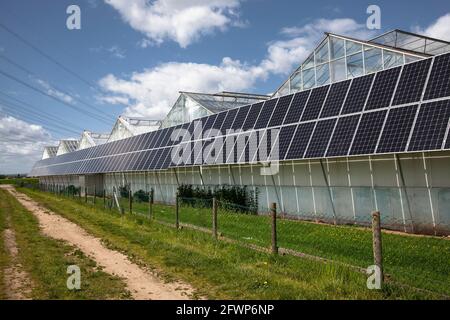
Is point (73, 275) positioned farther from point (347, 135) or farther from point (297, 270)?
point (347, 135)

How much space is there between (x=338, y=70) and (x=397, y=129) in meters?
10.9

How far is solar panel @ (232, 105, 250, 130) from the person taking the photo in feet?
85.7

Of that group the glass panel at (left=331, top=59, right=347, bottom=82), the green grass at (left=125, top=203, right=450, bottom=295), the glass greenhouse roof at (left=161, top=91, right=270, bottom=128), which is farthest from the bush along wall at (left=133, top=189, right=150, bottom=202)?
the glass panel at (left=331, top=59, right=347, bottom=82)

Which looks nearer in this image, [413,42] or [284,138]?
[284,138]

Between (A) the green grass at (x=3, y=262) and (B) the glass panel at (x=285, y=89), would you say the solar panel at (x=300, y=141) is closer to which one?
(B) the glass panel at (x=285, y=89)

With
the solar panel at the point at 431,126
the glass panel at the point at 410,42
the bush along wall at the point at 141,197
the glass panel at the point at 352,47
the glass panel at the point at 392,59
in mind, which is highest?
the glass panel at the point at 410,42

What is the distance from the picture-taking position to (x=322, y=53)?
26.5 m

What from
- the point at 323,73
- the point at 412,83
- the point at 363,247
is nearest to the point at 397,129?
the point at 412,83

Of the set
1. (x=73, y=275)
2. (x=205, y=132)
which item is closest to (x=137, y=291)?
(x=73, y=275)

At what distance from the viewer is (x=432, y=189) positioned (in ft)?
49.7

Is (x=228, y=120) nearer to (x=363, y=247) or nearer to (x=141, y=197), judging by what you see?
(x=141, y=197)

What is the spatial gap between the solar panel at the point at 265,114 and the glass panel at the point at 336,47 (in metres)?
5.18

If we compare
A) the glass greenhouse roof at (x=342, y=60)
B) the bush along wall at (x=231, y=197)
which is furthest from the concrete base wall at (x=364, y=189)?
the glass greenhouse roof at (x=342, y=60)

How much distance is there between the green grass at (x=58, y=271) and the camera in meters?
7.98
